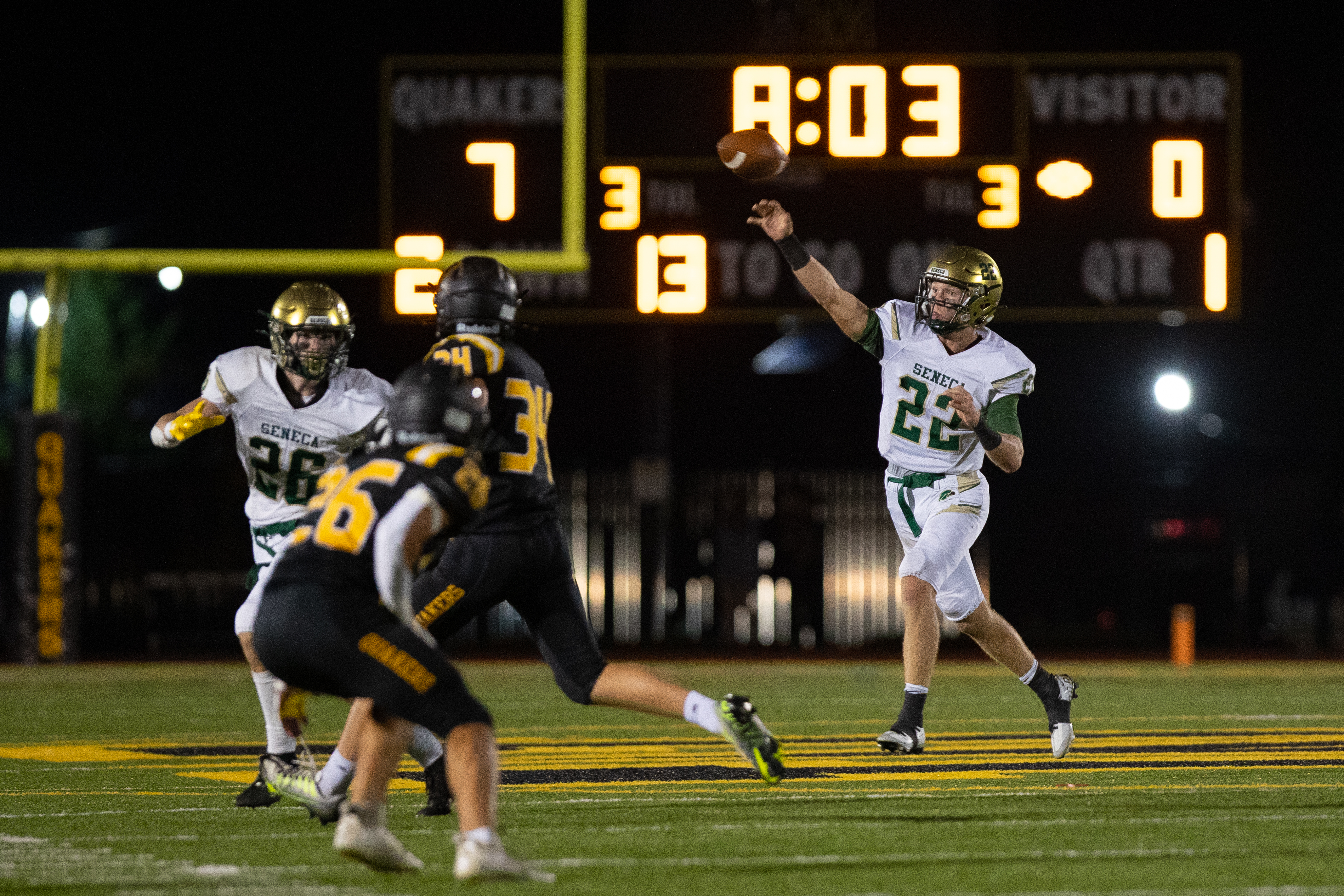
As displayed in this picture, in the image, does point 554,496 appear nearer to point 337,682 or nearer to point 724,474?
point 337,682

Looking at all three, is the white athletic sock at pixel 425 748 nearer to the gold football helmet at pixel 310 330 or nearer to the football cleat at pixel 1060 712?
the gold football helmet at pixel 310 330

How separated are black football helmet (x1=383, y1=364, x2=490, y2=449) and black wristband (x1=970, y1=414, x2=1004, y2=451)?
3049 mm

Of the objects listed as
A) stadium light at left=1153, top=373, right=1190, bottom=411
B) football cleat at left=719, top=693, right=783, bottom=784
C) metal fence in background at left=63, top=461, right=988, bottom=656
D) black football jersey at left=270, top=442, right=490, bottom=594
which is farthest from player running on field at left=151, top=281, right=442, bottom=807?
stadium light at left=1153, top=373, right=1190, bottom=411

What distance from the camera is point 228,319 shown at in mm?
40031

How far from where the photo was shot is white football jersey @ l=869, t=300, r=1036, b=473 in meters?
8.77

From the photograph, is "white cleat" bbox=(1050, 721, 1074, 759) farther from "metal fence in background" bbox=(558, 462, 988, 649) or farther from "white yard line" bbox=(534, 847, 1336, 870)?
"metal fence in background" bbox=(558, 462, 988, 649)

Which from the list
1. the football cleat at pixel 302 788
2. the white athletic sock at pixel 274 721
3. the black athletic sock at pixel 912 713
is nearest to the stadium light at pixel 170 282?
the black athletic sock at pixel 912 713

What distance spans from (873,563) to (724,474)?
1.87m

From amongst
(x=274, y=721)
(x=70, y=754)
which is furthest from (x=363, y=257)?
(x=274, y=721)

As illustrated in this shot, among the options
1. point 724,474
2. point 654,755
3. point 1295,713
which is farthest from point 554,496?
point 724,474

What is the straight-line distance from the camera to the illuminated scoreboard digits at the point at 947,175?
49.9ft

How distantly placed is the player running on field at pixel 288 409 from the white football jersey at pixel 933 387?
2214mm

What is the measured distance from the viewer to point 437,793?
684 cm

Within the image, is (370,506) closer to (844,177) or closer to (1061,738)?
(1061,738)
